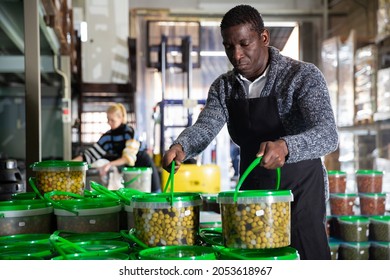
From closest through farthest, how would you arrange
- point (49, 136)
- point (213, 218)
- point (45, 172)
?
point (45, 172) < point (213, 218) < point (49, 136)

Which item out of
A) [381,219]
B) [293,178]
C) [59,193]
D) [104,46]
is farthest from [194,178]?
[59,193]

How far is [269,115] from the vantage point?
2049 millimetres

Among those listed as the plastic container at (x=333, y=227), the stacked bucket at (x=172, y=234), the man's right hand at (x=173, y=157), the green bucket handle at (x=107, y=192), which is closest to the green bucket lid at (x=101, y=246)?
the stacked bucket at (x=172, y=234)

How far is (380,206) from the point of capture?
4793 millimetres

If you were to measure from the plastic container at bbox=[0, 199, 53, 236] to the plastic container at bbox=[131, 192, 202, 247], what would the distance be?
0.44m

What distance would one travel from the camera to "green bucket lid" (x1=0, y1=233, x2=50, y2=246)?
4.90ft

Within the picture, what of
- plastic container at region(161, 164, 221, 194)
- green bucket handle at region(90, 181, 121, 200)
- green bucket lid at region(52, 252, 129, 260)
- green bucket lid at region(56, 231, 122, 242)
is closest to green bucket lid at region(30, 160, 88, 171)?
green bucket handle at region(90, 181, 121, 200)

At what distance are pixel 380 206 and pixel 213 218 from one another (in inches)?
78.3

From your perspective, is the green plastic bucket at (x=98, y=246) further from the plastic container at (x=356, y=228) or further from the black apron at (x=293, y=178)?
the plastic container at (x=356, y=228)
